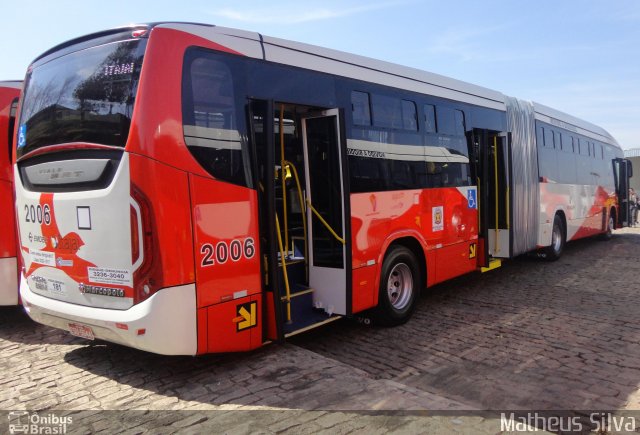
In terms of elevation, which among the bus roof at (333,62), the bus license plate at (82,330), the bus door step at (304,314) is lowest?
the bus door step at (304,314)

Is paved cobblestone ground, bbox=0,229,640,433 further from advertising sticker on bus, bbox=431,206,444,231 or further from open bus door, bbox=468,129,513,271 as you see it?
open bus door, bbox=468,129,513,271

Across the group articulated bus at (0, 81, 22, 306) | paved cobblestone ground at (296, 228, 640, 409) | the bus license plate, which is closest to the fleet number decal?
the bus license plate

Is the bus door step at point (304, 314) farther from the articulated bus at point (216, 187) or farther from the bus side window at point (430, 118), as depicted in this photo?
the bus side window at point (430, 118)

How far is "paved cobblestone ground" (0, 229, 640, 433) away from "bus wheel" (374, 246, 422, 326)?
0.18 metres

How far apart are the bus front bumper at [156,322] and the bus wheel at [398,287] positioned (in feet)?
8.85

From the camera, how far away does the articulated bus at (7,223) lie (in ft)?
19.3

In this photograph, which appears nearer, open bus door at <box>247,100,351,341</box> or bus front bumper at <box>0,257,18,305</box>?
open bus door at <box>247,100,351,341</box>

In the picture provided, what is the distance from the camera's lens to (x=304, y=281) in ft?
18.6


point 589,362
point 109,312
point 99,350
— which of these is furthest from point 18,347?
point 589,362

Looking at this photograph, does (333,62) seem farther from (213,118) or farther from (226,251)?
(226,251)

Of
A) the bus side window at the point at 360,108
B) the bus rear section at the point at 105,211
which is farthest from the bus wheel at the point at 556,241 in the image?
the bus rear section at the point at 105,211

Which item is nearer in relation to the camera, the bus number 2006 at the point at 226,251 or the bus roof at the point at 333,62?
the bus number 2006 at the point at 226,251

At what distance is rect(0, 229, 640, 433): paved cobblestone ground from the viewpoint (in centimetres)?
369

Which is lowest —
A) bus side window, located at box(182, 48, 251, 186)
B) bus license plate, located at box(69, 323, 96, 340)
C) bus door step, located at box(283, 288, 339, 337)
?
bus door step, located at box(283, 288, 339, 337)
